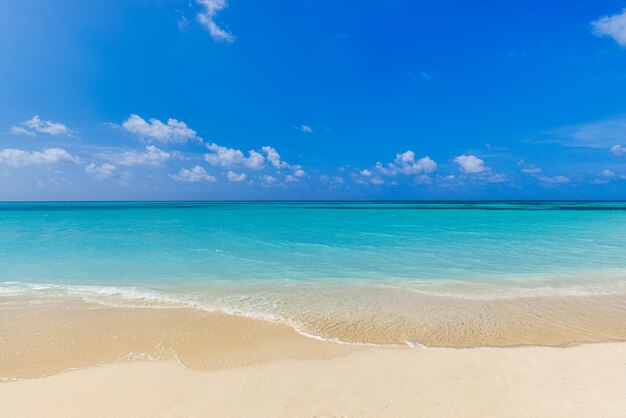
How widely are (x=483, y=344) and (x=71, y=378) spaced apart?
6302 millimetres

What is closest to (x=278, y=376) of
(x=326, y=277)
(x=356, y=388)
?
(x=356, y=388)

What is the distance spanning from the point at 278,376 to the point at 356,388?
3.61ft

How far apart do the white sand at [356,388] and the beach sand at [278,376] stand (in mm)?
14

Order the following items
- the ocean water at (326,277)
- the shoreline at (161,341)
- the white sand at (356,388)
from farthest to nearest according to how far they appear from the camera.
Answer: the ocean water at (326,277)
the shoreline at (161,341)
the white sand at (356,388)

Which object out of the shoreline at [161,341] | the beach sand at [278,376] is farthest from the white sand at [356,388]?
the shoreline at [161,341]

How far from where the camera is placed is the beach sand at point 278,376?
3.56m

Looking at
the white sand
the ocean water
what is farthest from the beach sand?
the ocean water

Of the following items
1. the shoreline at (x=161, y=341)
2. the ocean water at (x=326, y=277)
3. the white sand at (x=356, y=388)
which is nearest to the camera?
the white sand at (x=356, y=388)

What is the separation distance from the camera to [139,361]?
4602 mm

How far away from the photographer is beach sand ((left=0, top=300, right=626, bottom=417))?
3.56 meters

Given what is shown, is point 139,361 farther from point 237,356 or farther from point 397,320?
point 397,320

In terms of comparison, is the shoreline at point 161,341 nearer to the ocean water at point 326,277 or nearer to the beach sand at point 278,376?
the beach sand at point 278,376

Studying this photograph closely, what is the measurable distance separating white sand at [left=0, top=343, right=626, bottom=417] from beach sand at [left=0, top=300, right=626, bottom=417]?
1 cm

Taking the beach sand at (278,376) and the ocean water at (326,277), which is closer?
the beach sand at (278,376)
